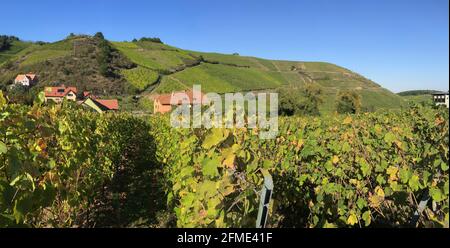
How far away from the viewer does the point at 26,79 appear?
6169 centimetres

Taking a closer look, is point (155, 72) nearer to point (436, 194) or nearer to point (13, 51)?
point (13, 51)

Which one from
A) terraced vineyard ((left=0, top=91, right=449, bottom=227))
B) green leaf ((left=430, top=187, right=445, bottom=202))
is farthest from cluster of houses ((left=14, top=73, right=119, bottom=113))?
Answer: green leaf ((left=430, top=187, right=445, bottom=202))

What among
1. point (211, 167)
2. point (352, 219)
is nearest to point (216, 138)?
point (211, 167)

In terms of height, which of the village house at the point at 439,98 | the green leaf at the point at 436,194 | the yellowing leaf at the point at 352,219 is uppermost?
the village house at the point at 439,98

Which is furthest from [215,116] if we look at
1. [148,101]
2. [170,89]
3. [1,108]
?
[170,89]

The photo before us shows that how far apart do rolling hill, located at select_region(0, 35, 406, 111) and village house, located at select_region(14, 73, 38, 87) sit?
1.47 meters

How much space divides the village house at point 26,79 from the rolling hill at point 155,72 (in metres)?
1.47

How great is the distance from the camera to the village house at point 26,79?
5962 centimetres

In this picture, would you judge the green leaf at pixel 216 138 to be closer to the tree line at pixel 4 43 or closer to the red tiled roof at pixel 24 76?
the red tiled roof at pixel 24 76

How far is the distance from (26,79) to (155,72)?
21.8 meters

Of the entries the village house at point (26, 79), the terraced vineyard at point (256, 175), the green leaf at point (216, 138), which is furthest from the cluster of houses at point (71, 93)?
the green leaf at point (216, 138)

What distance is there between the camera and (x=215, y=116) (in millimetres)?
4617

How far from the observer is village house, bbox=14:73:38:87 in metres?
59.6

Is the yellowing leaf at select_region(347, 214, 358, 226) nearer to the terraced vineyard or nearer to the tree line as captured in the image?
the terraced vineyard
